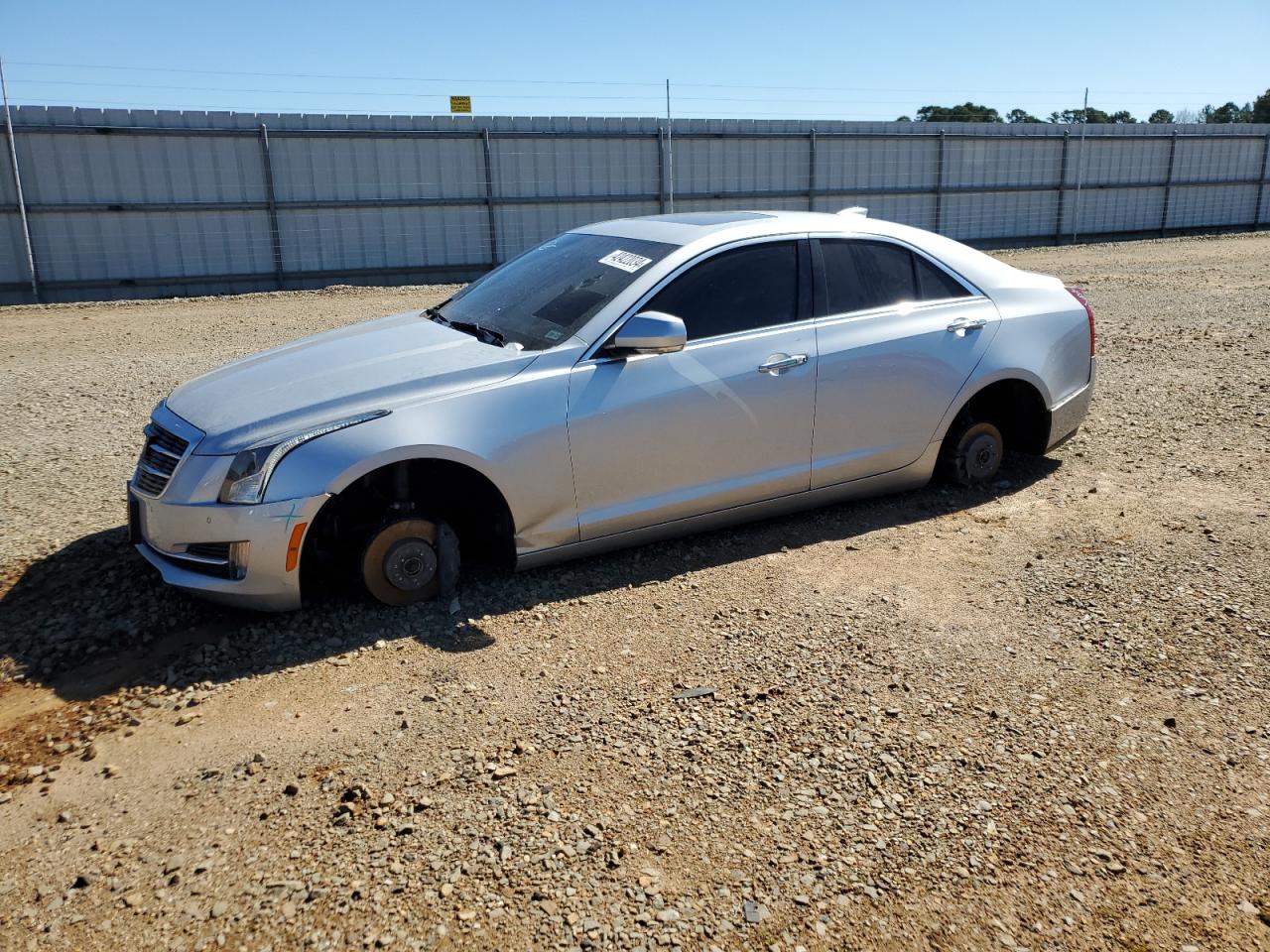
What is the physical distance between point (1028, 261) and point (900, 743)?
19.7 metres

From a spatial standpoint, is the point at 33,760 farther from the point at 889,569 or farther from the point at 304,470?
the point at 889,569

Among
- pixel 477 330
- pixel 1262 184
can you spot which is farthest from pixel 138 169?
pixel 1262 184

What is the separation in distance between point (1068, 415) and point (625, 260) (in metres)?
2.79

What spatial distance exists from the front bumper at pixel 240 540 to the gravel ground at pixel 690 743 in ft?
0.76

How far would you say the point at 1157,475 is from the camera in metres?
6.06

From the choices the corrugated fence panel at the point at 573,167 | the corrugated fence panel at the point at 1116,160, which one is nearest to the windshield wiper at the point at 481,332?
the corrugated fence panel at the point at 573,167

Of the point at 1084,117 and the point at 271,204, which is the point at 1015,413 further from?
the point at 1084,117

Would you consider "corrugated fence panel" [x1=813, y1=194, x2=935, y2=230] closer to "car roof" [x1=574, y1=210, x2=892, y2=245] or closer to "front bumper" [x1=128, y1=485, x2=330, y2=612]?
"car roof" [x1=574, y1=210, x2=892, y2=245]

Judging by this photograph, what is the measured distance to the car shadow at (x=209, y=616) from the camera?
399 centimetres

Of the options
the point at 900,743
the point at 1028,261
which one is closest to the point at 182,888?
the point at 900,743

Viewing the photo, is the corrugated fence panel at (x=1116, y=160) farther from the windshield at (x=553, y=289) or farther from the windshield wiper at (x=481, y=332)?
the windshield wiper at (x=481, y=332)

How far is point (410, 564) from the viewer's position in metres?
4.33

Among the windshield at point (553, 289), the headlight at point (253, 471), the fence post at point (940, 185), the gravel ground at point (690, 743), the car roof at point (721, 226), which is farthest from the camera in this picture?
the fence post at point (940, 185)

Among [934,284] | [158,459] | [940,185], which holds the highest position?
[940,185]
